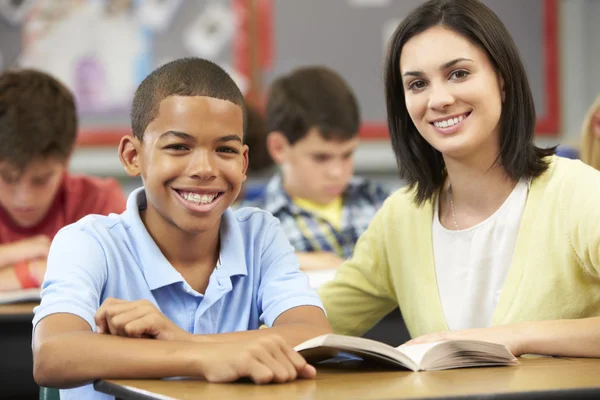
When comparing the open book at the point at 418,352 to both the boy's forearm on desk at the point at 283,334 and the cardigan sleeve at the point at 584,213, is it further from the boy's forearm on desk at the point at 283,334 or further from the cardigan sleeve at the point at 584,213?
the cardigan sleeve at the point at 584,213

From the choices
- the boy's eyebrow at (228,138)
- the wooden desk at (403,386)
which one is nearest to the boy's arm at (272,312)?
the wooden desk at (403,386)

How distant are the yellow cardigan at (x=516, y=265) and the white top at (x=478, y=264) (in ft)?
0.07

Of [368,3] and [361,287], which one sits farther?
[368,3]

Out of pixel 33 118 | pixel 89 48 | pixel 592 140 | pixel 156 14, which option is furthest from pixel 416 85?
pixel 89 48

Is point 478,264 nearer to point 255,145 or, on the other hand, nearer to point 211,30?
point 255,145

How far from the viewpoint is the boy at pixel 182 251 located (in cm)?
122

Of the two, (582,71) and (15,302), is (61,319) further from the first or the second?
(582,71)

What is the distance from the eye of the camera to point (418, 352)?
1.18 metres

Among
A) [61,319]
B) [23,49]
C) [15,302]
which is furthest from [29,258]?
[23,49]

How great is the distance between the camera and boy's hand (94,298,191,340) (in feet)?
3.77

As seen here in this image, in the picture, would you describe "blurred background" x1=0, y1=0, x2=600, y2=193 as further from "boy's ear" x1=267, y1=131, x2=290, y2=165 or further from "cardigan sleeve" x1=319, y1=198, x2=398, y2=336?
"cardigan sleeve" x1=319, y1=198, x2=398, y2=336

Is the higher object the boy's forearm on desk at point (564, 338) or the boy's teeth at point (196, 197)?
the boy's teeth at point (196, 197)

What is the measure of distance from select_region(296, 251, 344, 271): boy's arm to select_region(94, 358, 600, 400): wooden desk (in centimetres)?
129

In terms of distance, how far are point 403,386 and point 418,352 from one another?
18 cm
